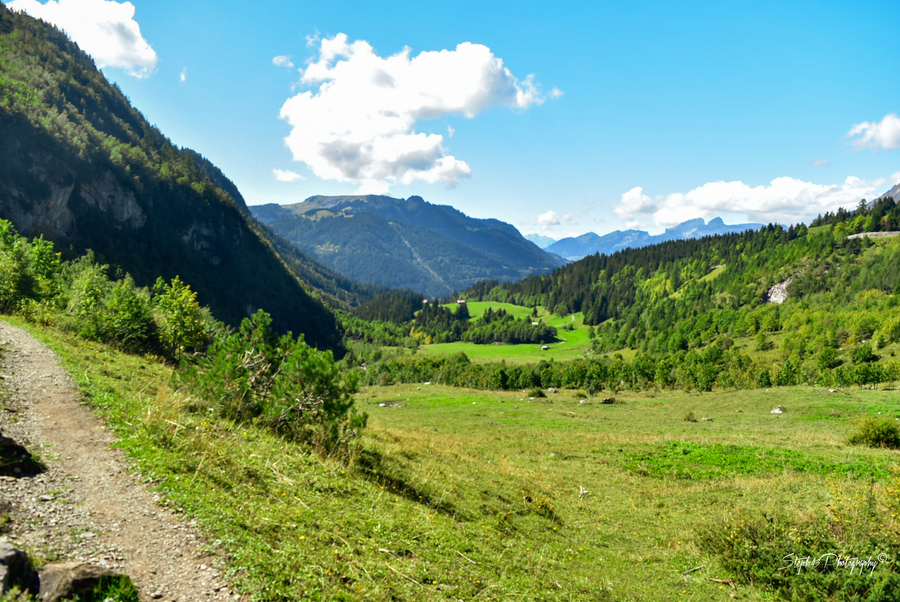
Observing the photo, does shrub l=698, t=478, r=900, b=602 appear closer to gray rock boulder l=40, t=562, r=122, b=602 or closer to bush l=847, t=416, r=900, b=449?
gray rock boulder l=40, t=562, r=122, b=602

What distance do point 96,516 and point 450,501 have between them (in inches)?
367

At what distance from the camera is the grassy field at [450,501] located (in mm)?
7082

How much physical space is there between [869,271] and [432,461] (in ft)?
687

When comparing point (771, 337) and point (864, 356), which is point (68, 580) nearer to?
point (864, 356)

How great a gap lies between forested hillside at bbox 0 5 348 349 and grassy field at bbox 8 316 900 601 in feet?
442

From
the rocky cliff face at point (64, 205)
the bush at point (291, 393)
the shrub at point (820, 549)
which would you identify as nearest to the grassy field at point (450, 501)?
the shrub at point (820, 549)

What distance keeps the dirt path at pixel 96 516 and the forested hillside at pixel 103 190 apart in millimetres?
134486

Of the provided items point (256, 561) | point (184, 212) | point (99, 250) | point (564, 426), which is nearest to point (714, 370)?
point (564, 426)

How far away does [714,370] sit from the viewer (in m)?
87.9

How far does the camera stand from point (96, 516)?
6535mm

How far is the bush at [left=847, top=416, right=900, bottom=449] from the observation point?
79.2 ft

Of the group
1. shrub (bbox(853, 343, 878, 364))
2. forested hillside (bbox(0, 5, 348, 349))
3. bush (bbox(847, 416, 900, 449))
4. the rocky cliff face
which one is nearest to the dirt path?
bush (bbox(847, 416, 900, 449))

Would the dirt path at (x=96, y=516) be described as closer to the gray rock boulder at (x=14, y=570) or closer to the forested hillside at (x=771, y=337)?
the gray rock boulder at (x=14, y=570)

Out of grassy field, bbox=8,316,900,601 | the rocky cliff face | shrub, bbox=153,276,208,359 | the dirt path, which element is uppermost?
→ the rocky cliff face
